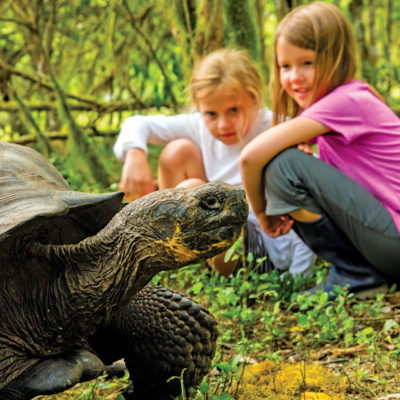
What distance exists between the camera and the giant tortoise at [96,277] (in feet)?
4.56

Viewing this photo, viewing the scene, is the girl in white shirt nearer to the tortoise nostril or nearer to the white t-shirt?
the white t-shirt

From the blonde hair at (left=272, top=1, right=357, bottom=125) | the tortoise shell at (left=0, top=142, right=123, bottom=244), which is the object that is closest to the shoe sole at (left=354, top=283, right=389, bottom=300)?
the blonde hair at (left=272, top=1, right=357, bottom=125)

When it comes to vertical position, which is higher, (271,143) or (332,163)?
(271,143)

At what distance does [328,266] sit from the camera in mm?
3205

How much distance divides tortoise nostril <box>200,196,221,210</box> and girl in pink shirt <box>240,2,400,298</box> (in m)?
1.38

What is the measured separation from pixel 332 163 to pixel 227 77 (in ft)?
2.69

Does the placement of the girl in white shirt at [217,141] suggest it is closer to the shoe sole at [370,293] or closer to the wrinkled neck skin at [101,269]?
the shoe sole at [370,293]

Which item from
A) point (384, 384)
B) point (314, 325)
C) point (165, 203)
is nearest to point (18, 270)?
point (165, 203)

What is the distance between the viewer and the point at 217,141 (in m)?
3.52

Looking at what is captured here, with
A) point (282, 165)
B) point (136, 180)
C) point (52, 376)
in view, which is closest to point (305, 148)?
point (282, 165)

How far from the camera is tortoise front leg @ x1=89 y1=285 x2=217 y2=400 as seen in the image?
1.67 metres

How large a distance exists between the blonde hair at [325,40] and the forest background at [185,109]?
1.05 metres

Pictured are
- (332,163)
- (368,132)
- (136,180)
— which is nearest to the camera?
(368,132)

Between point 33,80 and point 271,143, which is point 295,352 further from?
point 33,80
